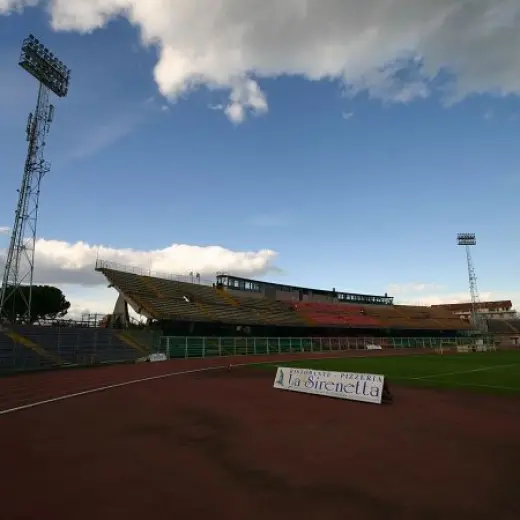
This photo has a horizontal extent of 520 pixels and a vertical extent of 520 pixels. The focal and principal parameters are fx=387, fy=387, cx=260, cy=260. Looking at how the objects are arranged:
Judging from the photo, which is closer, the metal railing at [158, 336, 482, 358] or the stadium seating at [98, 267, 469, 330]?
the metal railing at [158, 336, 482, 358]

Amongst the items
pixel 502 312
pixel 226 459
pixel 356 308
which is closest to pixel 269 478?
pixel 226 459

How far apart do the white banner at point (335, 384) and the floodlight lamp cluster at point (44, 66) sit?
110 ft

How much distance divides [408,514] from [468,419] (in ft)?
23.6

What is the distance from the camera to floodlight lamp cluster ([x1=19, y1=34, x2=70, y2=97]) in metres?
33.3

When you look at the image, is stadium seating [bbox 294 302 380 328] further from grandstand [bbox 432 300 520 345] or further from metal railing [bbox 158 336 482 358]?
grandstand [bbox 432 300 520 345]

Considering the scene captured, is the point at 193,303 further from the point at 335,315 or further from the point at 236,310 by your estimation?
the point at 335,315

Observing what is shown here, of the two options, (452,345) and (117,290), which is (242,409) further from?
(452,345)

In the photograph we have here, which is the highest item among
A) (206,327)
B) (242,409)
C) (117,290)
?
(117,290)

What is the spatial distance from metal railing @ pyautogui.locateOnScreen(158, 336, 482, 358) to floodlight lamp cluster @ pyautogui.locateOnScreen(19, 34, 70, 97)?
2521 centimetres

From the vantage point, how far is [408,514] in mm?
5496

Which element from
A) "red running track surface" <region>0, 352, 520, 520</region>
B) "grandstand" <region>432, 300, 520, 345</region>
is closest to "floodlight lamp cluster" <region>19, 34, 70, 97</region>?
"red running track surface" <region>0, 352, 520, 520</region>

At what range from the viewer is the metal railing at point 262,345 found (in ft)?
118

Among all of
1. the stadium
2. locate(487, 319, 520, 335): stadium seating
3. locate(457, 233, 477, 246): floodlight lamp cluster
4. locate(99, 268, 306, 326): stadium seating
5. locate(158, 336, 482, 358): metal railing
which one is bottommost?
the stadium

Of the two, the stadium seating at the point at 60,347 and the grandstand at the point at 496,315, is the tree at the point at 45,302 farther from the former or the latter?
the grandstand at the point at 496,315
